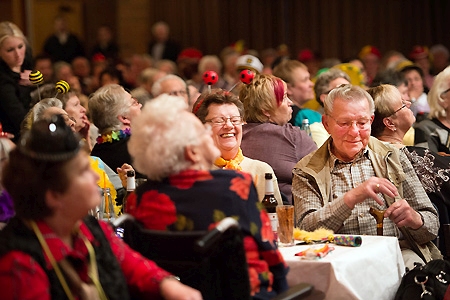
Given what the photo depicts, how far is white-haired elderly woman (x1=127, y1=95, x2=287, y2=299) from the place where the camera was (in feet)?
9.44

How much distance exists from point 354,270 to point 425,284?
509mm

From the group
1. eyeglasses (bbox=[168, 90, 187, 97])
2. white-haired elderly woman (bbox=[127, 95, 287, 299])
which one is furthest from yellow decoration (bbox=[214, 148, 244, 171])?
eyeglasses (bbox=[168, 90, 187, 97])

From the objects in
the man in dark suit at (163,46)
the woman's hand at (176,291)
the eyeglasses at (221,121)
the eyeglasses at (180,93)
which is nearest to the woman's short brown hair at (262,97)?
the eyeglasses at (221,121)

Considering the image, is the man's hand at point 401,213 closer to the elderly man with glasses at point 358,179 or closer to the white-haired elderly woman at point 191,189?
the elderly man with glasses at point 358,179

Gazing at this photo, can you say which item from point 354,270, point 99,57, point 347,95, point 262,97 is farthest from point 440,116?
point 99,57

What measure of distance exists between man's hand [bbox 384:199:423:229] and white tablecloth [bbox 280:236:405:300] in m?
0.28

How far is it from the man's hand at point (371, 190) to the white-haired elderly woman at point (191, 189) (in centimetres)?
97

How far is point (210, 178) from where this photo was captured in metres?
2.90

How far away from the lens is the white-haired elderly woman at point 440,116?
18.6 feet

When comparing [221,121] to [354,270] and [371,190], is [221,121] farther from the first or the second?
[354,270]

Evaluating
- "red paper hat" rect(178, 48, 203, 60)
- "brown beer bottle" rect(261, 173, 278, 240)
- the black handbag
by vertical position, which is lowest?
the black handbag

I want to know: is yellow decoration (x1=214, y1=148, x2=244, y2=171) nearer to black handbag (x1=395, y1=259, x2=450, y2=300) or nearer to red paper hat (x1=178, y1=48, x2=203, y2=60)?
black handbag (x1=395, y1=259, x2=450, y2=300)

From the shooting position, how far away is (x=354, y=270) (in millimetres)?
3381

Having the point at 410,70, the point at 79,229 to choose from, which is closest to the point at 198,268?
the point at 79,229
